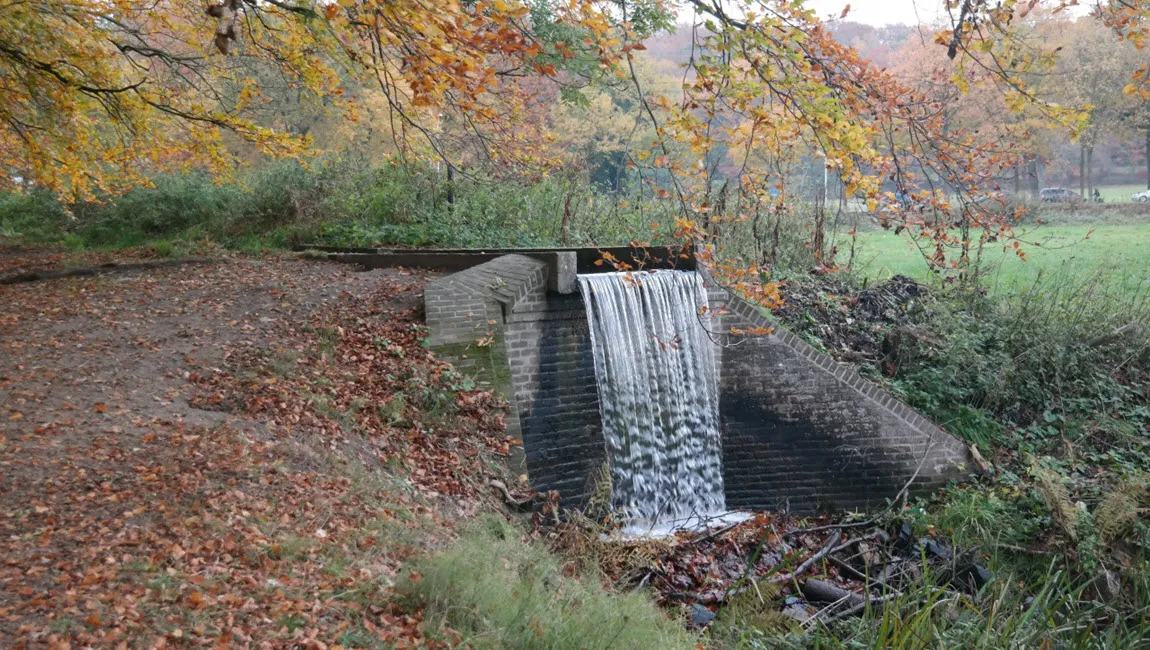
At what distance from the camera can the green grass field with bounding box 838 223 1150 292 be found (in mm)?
12609

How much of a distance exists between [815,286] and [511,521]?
7.18 metres

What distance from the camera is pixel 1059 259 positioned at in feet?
50.4

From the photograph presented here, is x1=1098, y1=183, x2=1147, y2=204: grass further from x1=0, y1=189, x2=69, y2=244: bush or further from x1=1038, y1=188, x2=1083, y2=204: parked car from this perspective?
x1=0, y1=189, x2=69, y2=244: bush

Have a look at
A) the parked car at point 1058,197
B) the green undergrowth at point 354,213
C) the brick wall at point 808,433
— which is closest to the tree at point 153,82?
the green undergrowth at point 354,213

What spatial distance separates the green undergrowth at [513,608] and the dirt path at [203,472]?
0.19 metres

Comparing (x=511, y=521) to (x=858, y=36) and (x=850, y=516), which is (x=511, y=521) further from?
(x=858, y=36)

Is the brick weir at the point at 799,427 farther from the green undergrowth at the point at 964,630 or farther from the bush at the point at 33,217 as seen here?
the bush at the point at 33,217

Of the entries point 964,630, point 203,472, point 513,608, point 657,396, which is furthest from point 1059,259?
point 203,472

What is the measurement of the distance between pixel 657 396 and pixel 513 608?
202 inches

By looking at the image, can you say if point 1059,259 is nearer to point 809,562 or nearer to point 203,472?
point 809,562

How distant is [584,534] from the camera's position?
6.71 m

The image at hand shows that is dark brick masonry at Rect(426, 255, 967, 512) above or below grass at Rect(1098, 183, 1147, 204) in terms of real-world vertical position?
below

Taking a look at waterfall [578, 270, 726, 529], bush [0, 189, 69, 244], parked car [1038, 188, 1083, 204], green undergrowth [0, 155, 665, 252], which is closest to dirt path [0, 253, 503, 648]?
waterfall [578, 270, 726, 529]

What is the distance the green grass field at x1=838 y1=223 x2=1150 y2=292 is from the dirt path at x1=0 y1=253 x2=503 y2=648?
9042 millimetres
